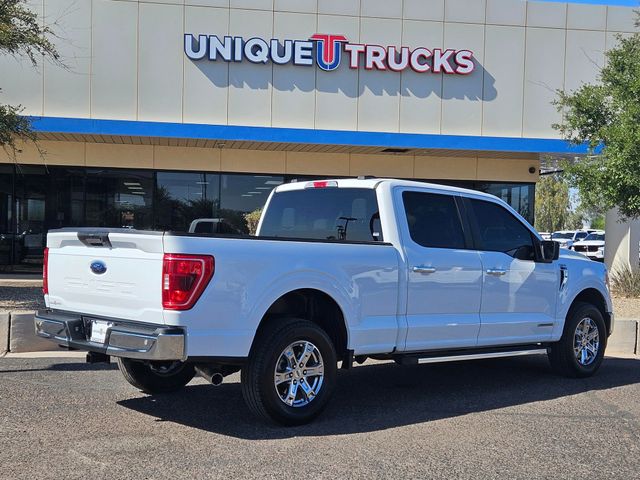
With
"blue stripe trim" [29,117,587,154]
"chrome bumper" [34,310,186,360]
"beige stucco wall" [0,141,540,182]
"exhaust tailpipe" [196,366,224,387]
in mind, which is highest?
"blue stripe trim" [29,117,587,154]

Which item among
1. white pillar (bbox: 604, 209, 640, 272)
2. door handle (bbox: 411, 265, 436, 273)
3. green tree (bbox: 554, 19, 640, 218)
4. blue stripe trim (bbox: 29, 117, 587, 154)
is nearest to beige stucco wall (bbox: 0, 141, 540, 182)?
blue stripe trim (bbox: 29, 117, 587, 154)

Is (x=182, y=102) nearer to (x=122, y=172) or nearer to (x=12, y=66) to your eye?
(x=122, y=172)

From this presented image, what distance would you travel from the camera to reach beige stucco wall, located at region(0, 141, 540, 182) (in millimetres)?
16953

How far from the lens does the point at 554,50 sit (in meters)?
17.7

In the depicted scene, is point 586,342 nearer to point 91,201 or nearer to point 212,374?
point 212,374

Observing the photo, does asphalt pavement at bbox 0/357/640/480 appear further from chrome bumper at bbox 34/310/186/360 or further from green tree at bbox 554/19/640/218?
green tree at bbox 554/19/640/218

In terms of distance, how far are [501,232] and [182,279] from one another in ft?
12.4

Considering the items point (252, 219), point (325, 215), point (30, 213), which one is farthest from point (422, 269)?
point (30, 213)

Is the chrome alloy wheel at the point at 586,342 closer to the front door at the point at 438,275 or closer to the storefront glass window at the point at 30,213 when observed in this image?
the front door at the point at 438,275

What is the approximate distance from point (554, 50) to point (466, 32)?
2.39m

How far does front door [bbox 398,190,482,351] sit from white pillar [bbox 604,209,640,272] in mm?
12808

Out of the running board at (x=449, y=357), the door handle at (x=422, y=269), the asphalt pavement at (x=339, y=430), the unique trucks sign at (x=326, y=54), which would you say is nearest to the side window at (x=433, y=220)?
the door handle at (x=422, y=269)

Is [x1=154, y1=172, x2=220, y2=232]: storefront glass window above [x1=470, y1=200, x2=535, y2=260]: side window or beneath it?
above

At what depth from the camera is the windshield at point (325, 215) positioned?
6.50m
